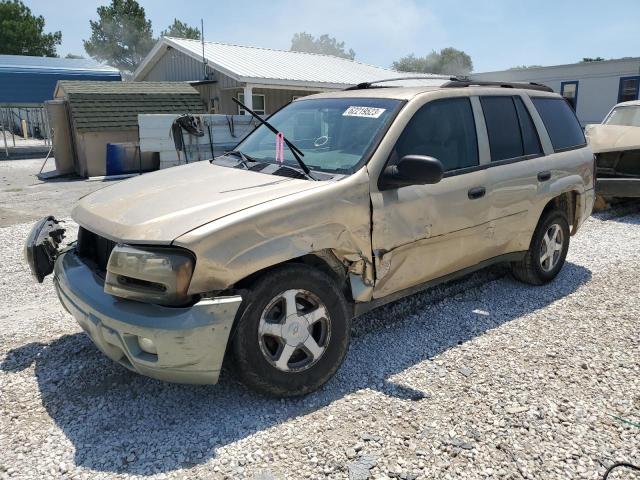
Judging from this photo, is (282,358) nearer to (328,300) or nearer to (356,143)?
(328,300)

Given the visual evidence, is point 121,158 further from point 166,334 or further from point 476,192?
point 166,334

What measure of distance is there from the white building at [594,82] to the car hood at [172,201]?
19.6 metres

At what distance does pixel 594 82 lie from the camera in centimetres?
1953

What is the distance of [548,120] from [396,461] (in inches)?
142

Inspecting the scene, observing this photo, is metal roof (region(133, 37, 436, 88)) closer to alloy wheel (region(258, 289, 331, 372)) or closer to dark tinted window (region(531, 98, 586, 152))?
dark tinted window (region(531, 98, 586, 152))

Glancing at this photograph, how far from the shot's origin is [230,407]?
3.06 m

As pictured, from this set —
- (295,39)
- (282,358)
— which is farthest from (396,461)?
(295,39)

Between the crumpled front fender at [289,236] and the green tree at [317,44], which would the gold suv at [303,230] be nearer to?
the crumpled front fender at [289,236]

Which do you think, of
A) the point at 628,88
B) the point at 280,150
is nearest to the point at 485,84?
the point at 280,150

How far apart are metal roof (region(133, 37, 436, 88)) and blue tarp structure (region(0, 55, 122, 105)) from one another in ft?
8.27

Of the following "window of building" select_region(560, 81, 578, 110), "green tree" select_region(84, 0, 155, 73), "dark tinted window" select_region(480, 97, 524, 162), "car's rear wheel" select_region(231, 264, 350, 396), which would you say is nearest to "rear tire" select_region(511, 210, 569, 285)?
"dark tinted window" select_region(480, 97, 524, 162)

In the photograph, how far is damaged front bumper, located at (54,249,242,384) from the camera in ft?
8.52

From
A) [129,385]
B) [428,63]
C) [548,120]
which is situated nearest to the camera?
[129,385]

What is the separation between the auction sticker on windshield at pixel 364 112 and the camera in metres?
3.64
